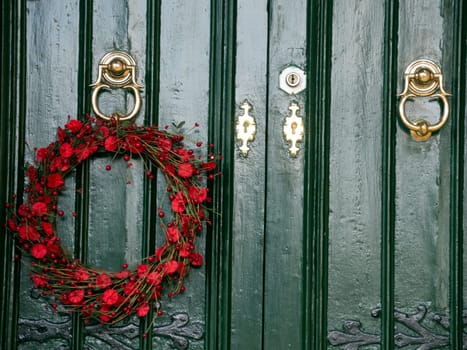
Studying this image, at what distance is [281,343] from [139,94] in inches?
34.4

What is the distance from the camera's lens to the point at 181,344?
7.10 ft

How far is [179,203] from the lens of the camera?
214 centimetres

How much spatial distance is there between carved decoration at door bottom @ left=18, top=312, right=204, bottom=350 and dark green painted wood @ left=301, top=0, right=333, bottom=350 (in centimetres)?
35

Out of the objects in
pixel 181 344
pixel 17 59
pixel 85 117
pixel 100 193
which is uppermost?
pixel 17 59

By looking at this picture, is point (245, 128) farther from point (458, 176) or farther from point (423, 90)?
point (458, 176)

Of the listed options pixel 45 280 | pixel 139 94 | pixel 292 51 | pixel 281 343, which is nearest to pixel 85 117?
pixel 139 94

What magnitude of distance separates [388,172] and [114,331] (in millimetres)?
960

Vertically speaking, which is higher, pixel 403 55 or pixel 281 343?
pixel 403 55

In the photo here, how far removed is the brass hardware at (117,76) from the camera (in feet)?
7.17

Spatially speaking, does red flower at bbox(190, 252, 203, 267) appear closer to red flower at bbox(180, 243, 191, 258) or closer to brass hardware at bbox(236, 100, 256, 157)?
red flower at bbox(180, 243, 191, 258)

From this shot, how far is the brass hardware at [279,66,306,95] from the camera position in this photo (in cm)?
219

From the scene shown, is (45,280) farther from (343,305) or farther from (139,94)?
(343,305)

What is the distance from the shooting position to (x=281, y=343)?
215 centimetres

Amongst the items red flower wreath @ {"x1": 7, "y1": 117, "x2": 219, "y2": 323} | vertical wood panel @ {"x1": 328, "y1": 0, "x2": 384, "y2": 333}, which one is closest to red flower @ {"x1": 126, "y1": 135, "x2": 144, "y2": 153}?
→ red flower wreath @ {"x1": 7, "y1": 117, "x2": 219, "y2": 323}
